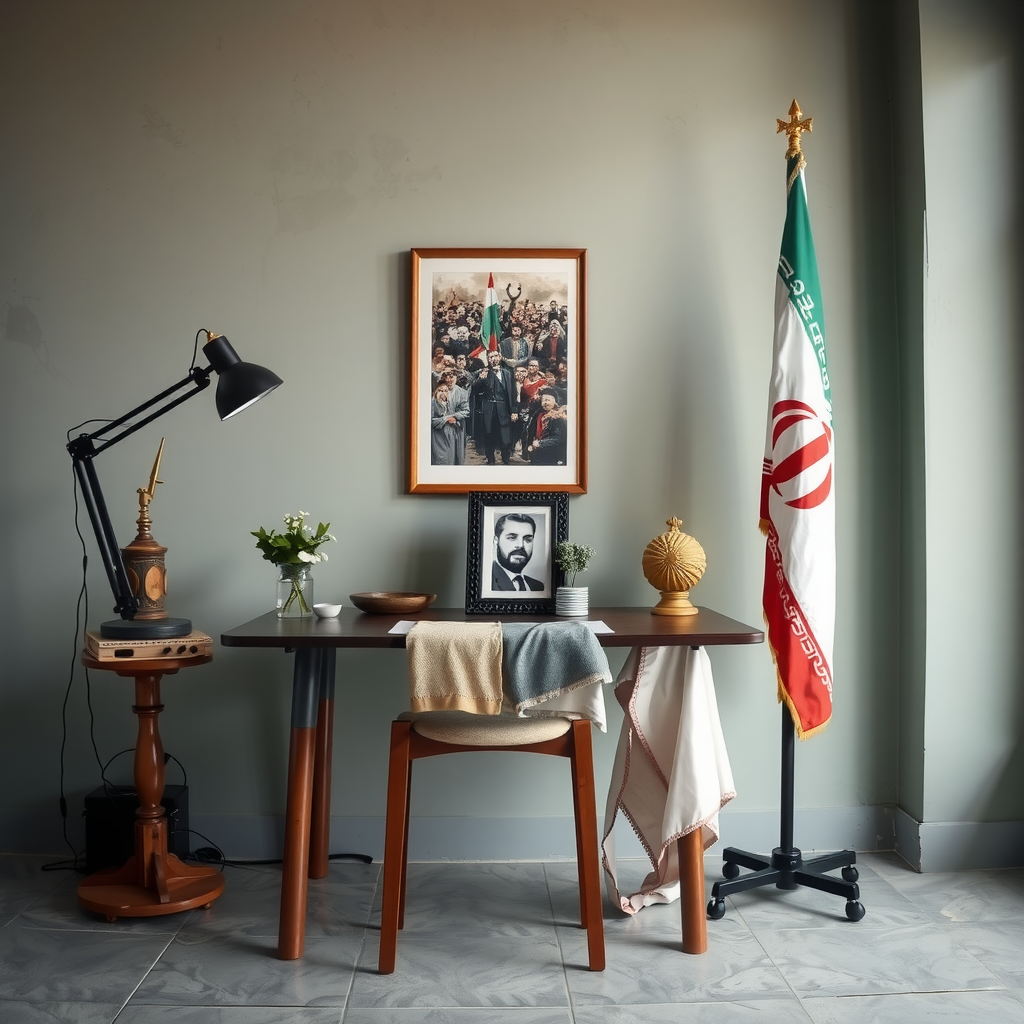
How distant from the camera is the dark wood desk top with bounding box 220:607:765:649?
2111 millimetres

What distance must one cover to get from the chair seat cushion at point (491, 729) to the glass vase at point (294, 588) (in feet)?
1.86

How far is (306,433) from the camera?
2791mm

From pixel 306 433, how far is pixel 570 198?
107cm

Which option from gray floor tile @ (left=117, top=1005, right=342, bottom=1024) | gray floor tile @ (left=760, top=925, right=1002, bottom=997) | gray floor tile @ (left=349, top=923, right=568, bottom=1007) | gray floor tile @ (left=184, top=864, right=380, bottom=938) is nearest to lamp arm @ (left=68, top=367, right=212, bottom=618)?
gray floor tile @ (left=184, top=864, right=380, bottom=938)

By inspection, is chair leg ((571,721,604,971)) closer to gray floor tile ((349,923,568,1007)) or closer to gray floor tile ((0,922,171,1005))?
gray floor tile ((349,923,568,1007))

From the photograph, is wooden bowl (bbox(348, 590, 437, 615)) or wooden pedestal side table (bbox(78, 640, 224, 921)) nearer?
wooden pedestal side table (bbox(78, 640, 224, 921))

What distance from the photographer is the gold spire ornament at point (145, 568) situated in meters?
2.43

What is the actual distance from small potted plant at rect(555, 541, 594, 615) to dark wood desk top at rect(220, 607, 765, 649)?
1.7 inches

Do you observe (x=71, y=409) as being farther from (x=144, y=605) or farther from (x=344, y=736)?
(x=344, y=736)

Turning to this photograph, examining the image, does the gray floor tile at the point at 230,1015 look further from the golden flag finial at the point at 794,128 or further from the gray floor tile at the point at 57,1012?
the golden flag finial at the point at 794,128

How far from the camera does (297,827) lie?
2146mm

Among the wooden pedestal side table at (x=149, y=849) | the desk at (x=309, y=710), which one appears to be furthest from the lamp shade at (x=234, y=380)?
the wooden pedestal side table at (x=149, y=849)

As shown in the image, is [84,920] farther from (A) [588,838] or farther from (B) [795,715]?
(B) [795,715]

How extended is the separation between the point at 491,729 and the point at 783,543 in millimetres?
943
